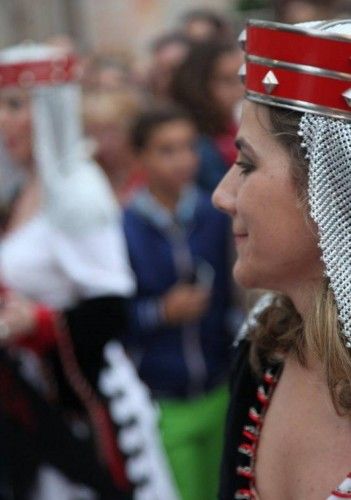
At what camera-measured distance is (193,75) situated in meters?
5.05

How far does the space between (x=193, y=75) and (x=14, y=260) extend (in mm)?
1884

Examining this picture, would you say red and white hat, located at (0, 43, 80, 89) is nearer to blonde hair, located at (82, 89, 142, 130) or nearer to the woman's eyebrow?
blonde hair, located at (82, 89, 142, 130)

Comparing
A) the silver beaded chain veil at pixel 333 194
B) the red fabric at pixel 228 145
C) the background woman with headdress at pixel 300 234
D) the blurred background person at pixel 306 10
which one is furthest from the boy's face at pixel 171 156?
the silver beaded chain veil at pixel 333 194

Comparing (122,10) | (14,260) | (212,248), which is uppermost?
(14,260)

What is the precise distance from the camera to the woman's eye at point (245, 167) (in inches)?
74.5

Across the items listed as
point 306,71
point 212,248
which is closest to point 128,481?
point 212,248

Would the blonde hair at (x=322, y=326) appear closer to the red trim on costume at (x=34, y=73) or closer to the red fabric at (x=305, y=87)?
the red fabric at (x=305, y=87)

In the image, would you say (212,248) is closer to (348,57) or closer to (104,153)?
(104,153)

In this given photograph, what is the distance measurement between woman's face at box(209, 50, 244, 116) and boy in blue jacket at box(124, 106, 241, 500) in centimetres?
90

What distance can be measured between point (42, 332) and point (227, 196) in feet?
5.01

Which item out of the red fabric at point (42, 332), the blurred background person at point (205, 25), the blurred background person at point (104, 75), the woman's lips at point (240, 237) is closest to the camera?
the woman's lips at point (240, 237)

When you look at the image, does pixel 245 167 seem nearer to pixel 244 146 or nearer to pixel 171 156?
pixel 244 146

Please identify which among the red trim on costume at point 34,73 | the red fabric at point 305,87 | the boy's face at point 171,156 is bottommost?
the boy's face at point 171,156

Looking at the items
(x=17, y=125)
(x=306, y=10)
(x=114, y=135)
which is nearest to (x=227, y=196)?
(x=17, y=125)
